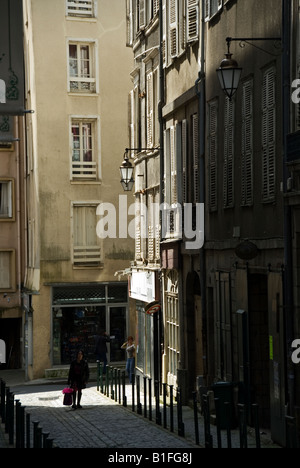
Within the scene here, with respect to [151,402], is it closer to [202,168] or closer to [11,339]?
[202,168]

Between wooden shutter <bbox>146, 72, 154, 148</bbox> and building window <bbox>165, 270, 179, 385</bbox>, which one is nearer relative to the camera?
building window <bbox>165, 270, 179, 385</bbox>

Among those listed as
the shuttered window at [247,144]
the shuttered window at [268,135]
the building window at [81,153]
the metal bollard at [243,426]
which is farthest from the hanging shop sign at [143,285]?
the metal bollard at [243,426]

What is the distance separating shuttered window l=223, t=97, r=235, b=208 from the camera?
22.8 m

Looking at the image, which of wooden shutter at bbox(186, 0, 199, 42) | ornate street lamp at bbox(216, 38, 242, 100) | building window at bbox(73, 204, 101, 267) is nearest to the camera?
ornate street lamp at bbox(216, 38, 242, 100)

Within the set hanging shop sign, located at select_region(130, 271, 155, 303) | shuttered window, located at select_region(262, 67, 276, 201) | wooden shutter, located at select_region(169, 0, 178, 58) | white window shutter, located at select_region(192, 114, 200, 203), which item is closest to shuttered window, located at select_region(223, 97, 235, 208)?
shuttered window, located at select_region(262, 67, 276, 201)

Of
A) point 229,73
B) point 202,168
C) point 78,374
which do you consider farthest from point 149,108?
point 229,73

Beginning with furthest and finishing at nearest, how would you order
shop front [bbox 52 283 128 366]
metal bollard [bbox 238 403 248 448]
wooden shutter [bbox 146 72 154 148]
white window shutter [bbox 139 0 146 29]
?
shop front [bbox 52 283 128 366] → white window shutter [bbox 139 0 146 29] → wooden shutter [bbox 146 72 154 148] → metal bollard [bbox 238 403 248 448]

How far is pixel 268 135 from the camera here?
19.9 meters

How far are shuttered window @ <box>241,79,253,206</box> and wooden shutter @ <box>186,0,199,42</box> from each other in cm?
527

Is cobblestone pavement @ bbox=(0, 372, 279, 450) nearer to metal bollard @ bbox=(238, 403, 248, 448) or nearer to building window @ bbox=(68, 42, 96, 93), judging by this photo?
Answer: metal bollard @ bbox=(238, 403, 248, 448)

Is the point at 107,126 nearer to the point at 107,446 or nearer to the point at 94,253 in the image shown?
the point at 94,253

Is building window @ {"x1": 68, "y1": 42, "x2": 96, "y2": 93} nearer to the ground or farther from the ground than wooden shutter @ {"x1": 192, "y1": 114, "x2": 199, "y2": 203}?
farther from the ground
